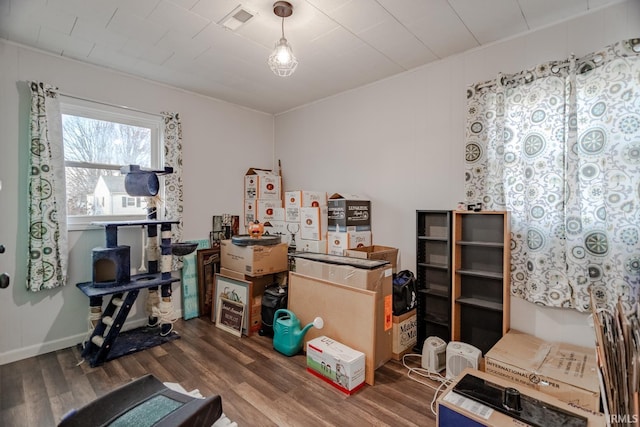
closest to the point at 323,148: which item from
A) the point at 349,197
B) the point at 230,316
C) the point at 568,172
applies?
the point at 349,197

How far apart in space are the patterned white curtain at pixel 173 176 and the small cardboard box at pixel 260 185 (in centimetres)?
88

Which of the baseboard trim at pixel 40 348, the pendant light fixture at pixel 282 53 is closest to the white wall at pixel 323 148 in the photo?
the baseboard trim at pixel 40 348

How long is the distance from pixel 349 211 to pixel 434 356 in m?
1.47

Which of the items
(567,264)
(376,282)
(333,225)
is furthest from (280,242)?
(567,264)

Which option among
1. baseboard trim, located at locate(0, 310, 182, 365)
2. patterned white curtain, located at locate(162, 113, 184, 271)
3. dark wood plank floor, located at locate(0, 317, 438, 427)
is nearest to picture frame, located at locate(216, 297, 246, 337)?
dark wood plank floor, located at locate(0, 317, 438, 427)

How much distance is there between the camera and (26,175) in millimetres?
2549

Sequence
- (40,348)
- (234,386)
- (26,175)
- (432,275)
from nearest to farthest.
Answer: (234,386) < (26,175) < (40,348) < (432,275)

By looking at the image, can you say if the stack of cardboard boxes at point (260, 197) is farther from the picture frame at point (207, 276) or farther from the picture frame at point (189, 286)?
the picture frame at point (189, 286)

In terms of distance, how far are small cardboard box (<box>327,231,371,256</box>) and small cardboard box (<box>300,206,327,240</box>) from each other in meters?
0.11

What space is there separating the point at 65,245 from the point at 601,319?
359 cm

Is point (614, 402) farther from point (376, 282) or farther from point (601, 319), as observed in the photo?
point (376, 282)

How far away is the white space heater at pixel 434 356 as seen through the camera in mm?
2342

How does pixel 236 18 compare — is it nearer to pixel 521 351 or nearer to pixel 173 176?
pixel 173 176

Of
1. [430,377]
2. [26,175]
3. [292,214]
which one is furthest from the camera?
[292,214]
